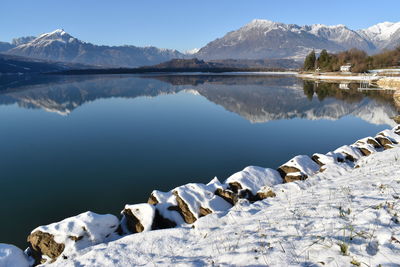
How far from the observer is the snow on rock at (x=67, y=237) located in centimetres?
808

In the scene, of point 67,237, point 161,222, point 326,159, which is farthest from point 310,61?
point 67,237

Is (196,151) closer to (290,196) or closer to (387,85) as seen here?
(290,196)

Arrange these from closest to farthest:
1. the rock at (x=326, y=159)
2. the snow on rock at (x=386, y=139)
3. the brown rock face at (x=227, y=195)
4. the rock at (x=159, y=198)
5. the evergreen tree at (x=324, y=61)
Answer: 1. the rock at (x=159, y=198)
2. the brown rock face at (x=227, y=195)
3. the rock at (x=326, y=159)
4. the snow on rock at (x=386, y=139)
5. the evergreen tree at (x=324, y=61)

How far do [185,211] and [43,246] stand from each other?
4901 mm

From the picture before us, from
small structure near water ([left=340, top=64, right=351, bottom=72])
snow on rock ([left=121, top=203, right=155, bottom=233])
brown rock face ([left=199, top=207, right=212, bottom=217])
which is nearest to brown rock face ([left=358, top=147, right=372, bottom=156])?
brown rock face ([left=199, top=207, right=212, bottom=217])

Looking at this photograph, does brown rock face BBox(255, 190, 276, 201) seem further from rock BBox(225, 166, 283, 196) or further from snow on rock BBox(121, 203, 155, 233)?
snow on rock BBox(121, 203, 155, 233)

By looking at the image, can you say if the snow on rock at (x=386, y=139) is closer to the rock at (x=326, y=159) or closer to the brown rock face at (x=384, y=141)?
the brown rock face at (x=384, y=141)

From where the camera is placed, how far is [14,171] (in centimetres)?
1689

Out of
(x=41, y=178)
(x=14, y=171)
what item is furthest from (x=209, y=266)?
(x=14, y=171)

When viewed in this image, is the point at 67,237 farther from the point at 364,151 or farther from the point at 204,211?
the point at 364,151

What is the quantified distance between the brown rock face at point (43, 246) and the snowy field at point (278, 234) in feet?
0.71

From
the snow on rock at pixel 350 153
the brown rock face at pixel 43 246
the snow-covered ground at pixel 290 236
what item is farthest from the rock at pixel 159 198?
the snow on rock at pixel 350 153

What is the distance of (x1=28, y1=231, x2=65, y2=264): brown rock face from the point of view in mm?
8086

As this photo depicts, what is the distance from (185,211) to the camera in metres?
10.2
